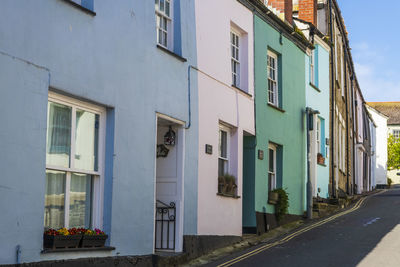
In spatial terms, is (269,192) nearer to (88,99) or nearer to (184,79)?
(184,79)

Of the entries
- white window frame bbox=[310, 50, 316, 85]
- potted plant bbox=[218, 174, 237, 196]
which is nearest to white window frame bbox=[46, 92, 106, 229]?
potted plant bbox=[218, 174, 237, 196]

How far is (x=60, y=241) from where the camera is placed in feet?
30.2

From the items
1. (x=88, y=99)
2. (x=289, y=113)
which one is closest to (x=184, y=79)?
(x=88, y=99)

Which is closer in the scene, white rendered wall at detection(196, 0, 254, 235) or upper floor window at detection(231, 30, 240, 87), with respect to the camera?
white rendered wall at detection(196, 0, 254, 235)

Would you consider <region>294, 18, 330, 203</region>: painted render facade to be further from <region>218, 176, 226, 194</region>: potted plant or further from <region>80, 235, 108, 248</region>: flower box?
<region>80, 235, 108, 248</region>: flower box

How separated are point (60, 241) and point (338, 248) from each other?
7486mm

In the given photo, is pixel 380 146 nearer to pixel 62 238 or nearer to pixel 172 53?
pixel 172 53

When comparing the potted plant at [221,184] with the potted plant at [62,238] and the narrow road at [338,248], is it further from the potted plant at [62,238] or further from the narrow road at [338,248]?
the potted plant at [62,238]

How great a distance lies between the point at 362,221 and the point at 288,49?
591 centimetres

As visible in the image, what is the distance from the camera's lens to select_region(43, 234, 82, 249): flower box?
907cm

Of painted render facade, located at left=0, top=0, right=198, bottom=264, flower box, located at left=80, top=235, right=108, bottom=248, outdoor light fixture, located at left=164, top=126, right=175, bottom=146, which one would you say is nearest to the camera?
painted render facade, located at left=0, top=0, right=198, bottom=264

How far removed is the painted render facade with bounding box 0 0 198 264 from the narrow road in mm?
1749

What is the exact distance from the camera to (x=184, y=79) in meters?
13.3

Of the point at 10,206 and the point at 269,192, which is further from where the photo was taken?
the point at 269,192
